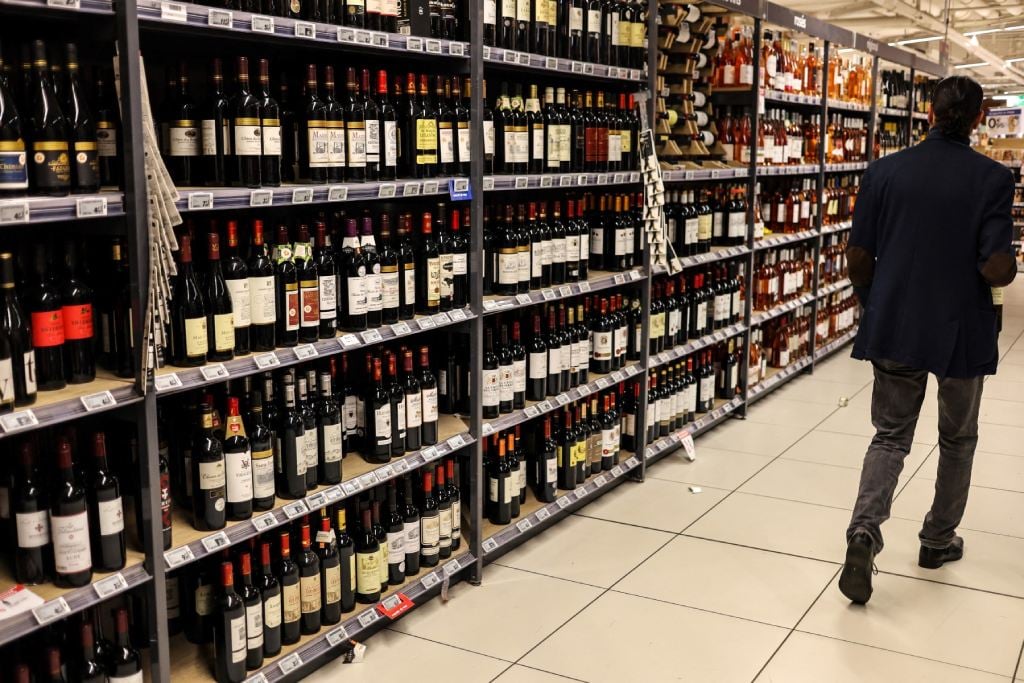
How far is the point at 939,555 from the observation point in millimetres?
3953

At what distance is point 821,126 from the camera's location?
24.3 feet

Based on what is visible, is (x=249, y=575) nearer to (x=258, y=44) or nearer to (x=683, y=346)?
(x=258, y=44)

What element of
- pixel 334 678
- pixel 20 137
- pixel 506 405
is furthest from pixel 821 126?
pixel 20 137

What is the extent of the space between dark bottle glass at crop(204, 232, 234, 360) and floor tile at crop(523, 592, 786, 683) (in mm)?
1458

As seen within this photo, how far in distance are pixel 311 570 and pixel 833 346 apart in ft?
21.2

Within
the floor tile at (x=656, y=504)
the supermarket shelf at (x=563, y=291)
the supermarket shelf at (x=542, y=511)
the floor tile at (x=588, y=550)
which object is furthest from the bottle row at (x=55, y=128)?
the floor tile at (x=656, y=504)

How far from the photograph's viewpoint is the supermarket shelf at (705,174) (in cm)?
516

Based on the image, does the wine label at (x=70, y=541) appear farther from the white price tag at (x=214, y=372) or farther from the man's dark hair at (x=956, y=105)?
the man's dark hair at (x=956, y=105)

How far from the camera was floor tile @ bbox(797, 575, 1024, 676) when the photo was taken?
329cm

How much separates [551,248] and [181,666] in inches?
88.4

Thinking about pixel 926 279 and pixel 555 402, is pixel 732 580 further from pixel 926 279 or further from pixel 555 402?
pixel 926 279

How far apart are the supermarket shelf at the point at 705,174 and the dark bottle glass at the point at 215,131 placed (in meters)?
2.84

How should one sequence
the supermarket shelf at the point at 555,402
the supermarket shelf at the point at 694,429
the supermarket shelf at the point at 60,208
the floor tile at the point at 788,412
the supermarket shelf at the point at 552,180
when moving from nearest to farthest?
the supermarket shelf at the point at 60,208 < the supermarket shelf at the point at 552,180 < the supermarket shelf at the point at 555,402 < the supermarket shelf at the point at 694,429 < the floor tile at the point at 788,412

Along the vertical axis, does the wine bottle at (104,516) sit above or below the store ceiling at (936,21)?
below
